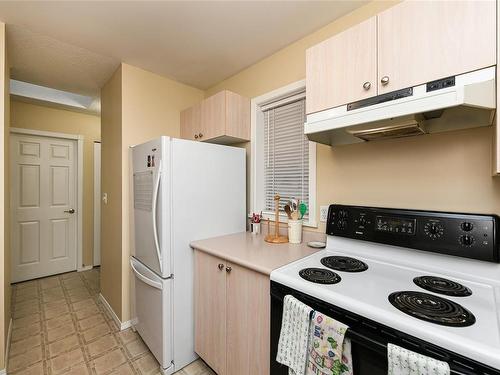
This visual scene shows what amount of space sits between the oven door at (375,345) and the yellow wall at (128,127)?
70.6 inches

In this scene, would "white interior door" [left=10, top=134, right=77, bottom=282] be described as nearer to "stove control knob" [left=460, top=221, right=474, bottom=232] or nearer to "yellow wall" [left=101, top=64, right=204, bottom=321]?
"yellow wall" [left=101, top=64, right=204, bottom=321]

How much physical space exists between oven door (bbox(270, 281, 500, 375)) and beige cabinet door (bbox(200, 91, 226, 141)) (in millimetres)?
1519

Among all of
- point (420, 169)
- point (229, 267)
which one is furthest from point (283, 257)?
point (420, 169)

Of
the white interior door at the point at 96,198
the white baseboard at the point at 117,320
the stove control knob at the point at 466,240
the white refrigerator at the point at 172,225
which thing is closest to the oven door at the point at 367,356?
the stove control knob at the point at 466,240

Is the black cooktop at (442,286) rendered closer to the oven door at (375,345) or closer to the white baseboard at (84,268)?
the oven door at (375,345)

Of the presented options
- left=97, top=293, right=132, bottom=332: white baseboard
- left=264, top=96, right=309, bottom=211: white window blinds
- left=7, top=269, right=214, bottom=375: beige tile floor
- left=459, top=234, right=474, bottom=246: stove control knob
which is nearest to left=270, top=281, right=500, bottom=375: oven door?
left=459, top=234, right=474, bottom=246: stove control knob

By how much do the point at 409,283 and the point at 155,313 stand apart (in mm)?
1638

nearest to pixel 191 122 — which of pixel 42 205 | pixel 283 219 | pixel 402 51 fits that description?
pixel 283 219

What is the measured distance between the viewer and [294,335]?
1.02 metres

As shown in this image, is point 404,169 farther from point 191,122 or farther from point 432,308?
point 191,122

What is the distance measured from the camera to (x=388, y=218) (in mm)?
1293

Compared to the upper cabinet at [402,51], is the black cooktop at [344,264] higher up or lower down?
lower down

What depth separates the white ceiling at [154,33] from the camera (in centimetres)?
155

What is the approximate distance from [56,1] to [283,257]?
2154 mm
